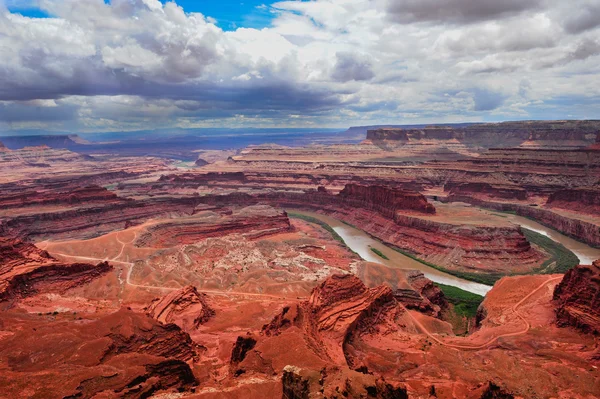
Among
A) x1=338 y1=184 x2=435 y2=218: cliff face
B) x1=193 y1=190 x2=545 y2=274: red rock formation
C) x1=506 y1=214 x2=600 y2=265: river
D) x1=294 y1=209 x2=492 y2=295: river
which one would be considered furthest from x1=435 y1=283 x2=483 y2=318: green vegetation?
x1=338 y1=184 x2=435 y2=218: cliff face

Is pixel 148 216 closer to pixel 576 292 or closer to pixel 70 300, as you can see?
pixel 70 300

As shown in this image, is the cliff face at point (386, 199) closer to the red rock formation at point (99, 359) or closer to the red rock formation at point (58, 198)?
the red rock formation at point (58, 198)

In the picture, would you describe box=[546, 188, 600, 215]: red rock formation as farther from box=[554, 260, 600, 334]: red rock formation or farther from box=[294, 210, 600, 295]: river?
box=[554, 260, 600, 334]: red rock formation

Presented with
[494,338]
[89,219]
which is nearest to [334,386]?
[494,338]

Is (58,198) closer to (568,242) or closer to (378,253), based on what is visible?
(378,253)

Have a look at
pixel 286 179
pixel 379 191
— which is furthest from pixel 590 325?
pixel 286 179

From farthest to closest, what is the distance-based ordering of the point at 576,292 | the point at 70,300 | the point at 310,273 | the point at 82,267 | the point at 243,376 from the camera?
1. the point at 310,273
2. the point at 82,267
3. the point at 70,300
4. the point at 576,292
5. the point at 243,376

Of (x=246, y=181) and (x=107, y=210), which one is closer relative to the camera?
(x=107, y=210)
